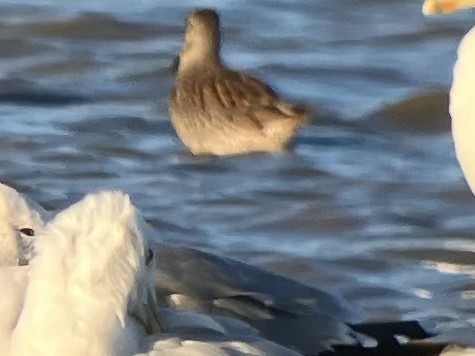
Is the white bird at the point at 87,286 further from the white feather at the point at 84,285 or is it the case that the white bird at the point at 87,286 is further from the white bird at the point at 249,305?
the white bird at the point at 249,305

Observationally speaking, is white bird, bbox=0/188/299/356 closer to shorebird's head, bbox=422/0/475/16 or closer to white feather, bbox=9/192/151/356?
white feather, bbox=9/192/151/356

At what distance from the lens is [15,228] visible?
5.53m

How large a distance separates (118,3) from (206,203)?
392 centimetres

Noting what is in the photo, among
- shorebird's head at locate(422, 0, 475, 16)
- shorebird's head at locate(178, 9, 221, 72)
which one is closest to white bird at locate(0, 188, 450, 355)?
shorebird's head at locate(422, 0, 475, 16)

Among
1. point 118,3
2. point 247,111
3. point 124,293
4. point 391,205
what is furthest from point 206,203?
point 118,3

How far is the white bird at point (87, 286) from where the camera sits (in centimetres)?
466

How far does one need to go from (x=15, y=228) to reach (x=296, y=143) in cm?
358

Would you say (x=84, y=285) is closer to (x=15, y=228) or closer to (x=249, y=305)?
(x=15, y=228)

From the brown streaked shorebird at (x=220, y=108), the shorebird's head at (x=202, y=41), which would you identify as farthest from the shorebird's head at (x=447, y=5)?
the shorebird's head at (x=202, y=41)

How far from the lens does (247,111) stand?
9.20m

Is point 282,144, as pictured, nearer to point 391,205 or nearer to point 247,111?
point 247,111

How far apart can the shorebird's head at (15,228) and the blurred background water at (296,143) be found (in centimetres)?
131

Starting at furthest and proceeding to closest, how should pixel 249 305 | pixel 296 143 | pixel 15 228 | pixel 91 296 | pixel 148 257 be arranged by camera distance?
pixel 296 143 < pixel 249 305 < pixel 15 228 < pixel 148 257 < pixel 91 296

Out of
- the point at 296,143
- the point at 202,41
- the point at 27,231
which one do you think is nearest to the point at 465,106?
the point at 27,231
